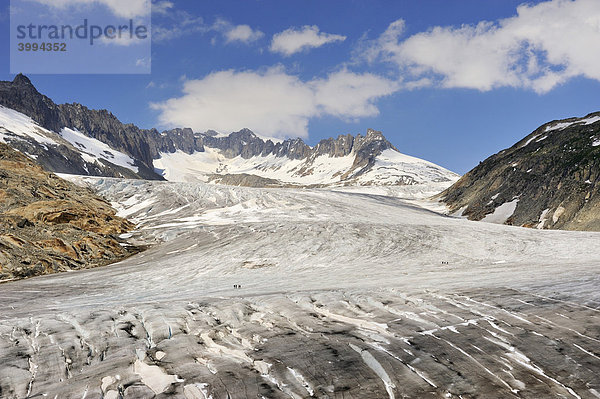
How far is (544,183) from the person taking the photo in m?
51.7

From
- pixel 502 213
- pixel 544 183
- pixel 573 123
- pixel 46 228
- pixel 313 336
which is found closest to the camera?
pixel 313 336

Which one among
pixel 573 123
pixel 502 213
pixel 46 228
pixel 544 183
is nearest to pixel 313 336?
pixel 46 228

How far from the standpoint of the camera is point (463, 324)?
28.3ft

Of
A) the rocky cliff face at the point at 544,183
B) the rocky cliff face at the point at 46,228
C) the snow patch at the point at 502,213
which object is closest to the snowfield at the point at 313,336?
the rocky cliff face at the point at 46,228

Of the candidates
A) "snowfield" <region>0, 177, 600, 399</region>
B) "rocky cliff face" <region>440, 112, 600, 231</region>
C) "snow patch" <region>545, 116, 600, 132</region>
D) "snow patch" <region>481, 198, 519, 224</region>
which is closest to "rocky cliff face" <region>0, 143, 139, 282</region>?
"snowfield" <region>0, 177, 600, 399</region>

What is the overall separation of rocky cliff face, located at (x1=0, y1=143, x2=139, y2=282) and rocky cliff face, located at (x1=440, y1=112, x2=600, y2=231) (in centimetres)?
4407

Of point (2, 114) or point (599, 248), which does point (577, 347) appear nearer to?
point (599, 248)

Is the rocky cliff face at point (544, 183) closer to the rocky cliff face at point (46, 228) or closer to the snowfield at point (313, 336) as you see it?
the snowfield at point (313, 336)

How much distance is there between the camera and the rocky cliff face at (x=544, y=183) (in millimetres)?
43594

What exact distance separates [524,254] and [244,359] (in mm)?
19436

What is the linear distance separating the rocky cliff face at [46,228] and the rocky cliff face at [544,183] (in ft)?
145

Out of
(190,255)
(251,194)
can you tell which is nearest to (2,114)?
(251,194)

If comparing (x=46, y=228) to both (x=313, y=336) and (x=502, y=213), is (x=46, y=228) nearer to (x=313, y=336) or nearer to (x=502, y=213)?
(x=313, y=336)

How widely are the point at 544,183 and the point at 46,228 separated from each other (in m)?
55.6
